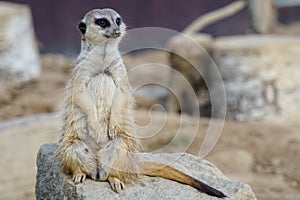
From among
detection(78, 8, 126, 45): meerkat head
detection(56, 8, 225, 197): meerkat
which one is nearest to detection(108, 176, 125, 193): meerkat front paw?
detection(56, 8, 225, 197): meerkat

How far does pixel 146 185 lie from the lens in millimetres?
2824

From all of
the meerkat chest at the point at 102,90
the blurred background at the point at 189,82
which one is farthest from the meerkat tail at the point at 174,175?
the blurred background at the point at 189,82

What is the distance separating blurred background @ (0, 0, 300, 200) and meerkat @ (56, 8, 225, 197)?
1130mm

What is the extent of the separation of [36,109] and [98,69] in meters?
4.42

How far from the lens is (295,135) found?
5758mm

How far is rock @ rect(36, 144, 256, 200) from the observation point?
108 inches

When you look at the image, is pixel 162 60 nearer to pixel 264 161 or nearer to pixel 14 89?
pixel 14 89

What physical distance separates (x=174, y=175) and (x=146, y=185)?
0.11m

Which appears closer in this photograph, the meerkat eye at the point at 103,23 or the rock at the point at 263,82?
the meerkat eye at the point at 103,23

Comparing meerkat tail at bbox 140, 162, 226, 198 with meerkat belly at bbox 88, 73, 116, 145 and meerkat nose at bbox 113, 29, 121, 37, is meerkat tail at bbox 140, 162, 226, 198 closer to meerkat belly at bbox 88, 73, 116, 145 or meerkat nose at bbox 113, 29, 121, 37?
meerkat belly at bbox 88, 73, 116, 145

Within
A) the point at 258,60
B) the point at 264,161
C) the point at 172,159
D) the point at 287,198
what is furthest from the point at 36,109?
the point at 172,159

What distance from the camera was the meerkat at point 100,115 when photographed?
2723mm

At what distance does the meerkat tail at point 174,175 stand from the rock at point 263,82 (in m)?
3.57

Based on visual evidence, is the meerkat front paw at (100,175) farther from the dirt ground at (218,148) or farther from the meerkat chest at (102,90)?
the dirt ground at (218,148)
